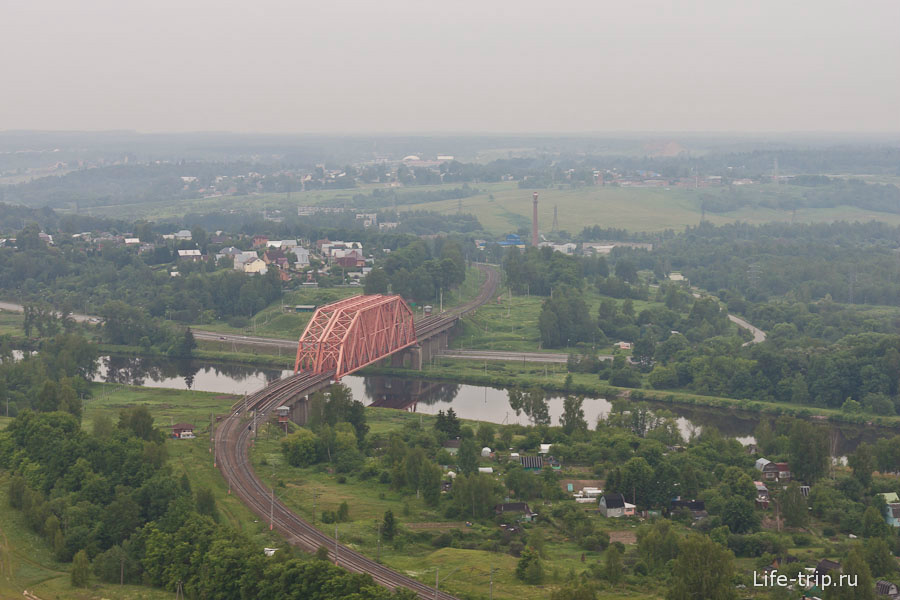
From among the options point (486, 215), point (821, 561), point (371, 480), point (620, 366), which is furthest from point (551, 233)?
point (821, 561)

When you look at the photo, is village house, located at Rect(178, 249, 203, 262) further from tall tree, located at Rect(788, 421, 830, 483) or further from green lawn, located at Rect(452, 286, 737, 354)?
tall tree, located at Rect(788, 421, 830, 483)

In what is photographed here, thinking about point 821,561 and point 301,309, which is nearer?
point 821,561

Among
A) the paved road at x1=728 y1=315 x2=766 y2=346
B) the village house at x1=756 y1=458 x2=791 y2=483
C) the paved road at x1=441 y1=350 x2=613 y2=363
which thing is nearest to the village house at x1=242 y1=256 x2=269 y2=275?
the paved road at x1=441 y1=350 x2=613 y2=363

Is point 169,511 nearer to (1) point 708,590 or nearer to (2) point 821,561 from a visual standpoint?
(1) point 708,590

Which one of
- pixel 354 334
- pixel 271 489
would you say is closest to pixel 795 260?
pixel 354 334

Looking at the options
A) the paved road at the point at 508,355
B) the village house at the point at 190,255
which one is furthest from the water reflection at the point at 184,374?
the village house at the point at 190,255

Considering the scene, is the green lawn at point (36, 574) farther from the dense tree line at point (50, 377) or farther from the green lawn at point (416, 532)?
the dense tree line at point (50, 377)
